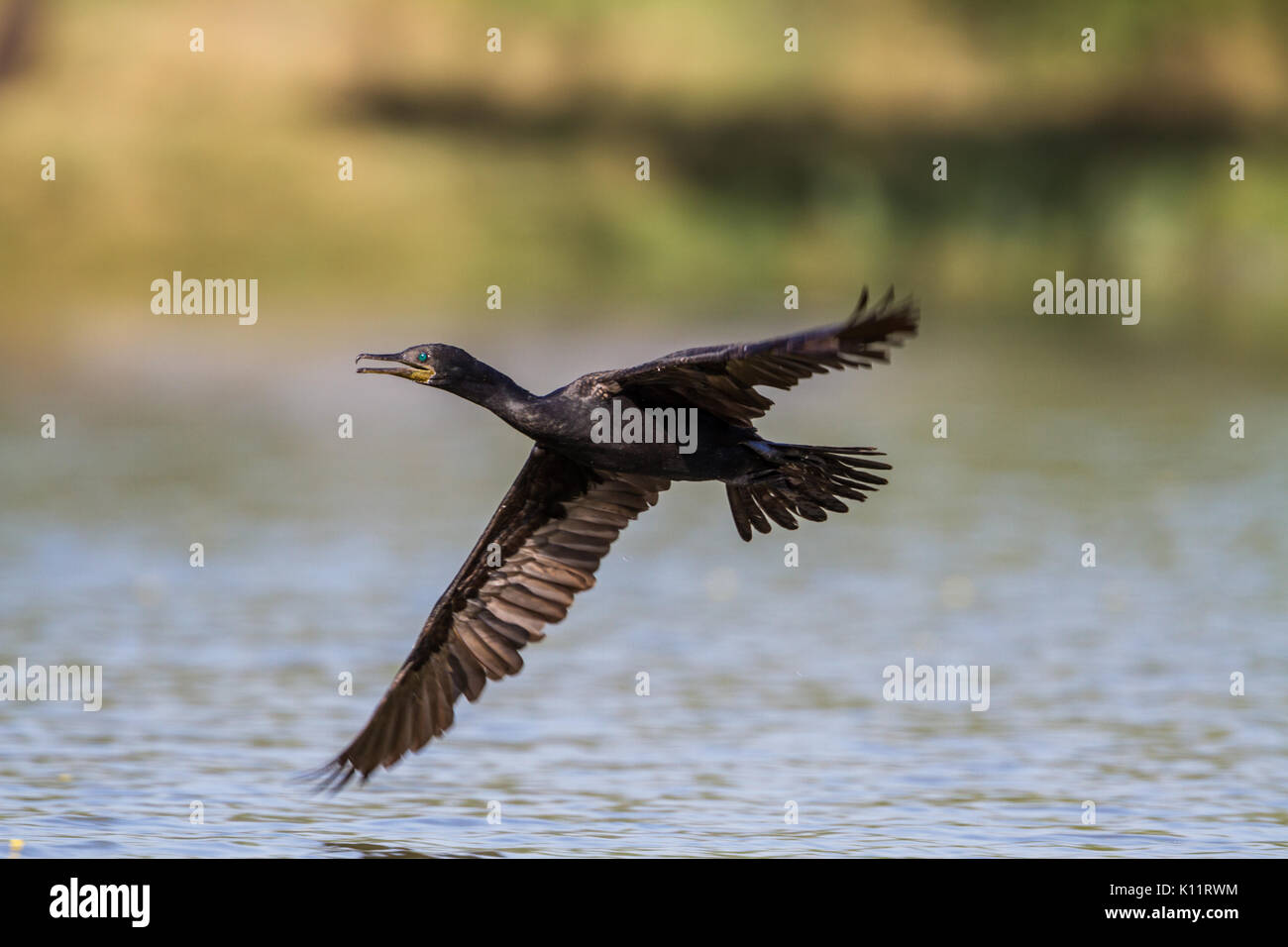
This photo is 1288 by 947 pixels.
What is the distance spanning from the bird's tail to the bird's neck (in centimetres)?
124

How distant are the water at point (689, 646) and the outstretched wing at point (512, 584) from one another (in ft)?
2.75

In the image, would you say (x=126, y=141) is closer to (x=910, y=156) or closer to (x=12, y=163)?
(x=12, y=163)

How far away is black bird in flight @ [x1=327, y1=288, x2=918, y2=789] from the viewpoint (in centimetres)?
1175

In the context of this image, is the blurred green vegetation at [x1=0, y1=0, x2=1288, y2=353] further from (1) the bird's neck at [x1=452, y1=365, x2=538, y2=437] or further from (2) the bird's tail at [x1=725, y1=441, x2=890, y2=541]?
(1) the bird's neck at [x1=452, y1=365, x2=538, y2=437]

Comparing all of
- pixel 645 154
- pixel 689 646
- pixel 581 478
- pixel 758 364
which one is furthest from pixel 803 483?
pixel 645 154

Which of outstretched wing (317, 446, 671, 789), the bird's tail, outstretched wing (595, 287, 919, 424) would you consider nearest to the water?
outstretched wing (317, 446, 671, 789)

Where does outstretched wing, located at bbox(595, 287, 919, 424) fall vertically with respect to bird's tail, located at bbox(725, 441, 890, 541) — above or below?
above

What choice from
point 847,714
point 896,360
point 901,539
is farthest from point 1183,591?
point 896,360

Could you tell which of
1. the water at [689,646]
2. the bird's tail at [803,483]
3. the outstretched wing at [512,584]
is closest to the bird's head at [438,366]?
the outstretched wing at [512,584]

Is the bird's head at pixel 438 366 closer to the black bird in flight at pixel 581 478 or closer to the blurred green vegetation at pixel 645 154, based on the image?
the black bird in flight at pixel 581 478

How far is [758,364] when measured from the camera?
1156 cm

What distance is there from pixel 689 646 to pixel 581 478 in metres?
5.70

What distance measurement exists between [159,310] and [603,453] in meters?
47.2

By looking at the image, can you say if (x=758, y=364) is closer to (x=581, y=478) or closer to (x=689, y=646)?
(x=581, y=478)
